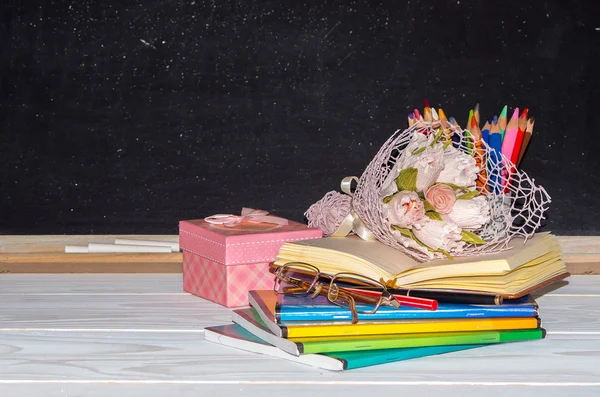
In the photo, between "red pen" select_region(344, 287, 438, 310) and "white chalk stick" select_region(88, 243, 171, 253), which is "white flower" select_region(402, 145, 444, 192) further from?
"white chalk stick" select_region(88, 243, 171, 253)

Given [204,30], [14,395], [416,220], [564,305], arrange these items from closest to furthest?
[14,395], [416,220], [564,305], [204,30]

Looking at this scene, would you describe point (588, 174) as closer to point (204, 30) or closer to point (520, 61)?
point (520, 61)

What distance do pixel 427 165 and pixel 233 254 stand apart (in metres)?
0.27

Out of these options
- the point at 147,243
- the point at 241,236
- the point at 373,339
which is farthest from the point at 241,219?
the point at 373,339

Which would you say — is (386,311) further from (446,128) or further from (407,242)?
(446,128)

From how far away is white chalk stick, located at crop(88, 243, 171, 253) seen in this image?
1320mm

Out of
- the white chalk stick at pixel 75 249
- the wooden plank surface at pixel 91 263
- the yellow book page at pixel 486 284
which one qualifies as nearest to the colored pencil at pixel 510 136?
the yellow book page at pixel 486 284

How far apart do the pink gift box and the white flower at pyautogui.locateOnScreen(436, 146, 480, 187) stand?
0.21 m

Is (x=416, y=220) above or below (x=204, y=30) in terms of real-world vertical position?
below

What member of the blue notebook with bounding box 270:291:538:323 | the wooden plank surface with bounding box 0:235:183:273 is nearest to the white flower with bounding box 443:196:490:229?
the blue notebook with bounding box 270:291:538:323

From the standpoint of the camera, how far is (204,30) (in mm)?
1342

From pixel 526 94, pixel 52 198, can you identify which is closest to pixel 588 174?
pixel 526 94

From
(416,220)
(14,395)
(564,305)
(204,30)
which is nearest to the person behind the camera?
(14,395)

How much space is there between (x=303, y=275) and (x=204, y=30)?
521 millimetres
